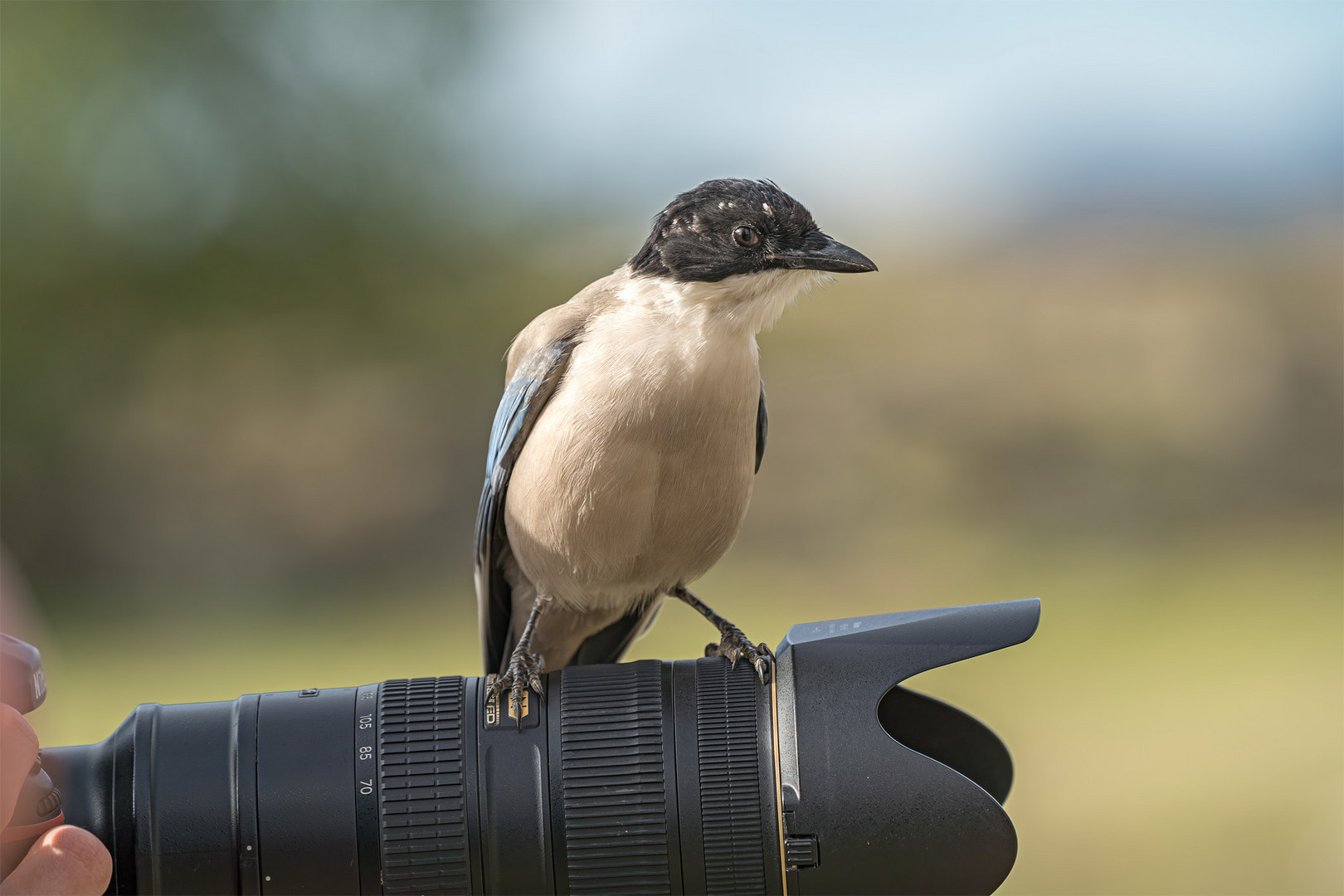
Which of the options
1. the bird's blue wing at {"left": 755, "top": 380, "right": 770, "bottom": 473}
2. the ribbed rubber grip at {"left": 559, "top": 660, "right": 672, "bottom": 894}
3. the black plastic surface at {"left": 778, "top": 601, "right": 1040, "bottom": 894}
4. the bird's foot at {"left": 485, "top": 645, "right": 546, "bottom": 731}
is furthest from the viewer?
the bird's blue wing at {"left": 755, "top": 380, "right": 770, "bottom": 473}

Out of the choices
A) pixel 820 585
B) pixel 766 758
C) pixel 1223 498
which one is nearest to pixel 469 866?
pixel 766 758

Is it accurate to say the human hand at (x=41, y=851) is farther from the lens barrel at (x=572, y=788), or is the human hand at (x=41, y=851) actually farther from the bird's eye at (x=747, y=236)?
the bird's eye at (x=747, y=236)

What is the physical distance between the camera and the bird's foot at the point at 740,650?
170 cm

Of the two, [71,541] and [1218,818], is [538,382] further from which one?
[71,541]

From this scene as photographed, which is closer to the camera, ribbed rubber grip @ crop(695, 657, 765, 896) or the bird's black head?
ribbed rubber grip @ crop(695, 657, 765, 896)

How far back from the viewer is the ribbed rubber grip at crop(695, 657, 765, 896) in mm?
1551

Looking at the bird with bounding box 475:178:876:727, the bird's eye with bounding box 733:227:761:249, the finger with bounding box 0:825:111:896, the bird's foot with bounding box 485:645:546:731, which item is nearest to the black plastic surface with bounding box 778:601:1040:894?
the bird with bounding box 475:178:876:727

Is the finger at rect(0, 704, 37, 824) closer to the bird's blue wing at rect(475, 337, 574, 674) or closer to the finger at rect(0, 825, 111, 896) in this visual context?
the finger at rect(0, 825, 111, 896)

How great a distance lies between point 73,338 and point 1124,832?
25.6ft

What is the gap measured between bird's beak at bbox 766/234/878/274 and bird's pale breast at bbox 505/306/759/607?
17 centimetres

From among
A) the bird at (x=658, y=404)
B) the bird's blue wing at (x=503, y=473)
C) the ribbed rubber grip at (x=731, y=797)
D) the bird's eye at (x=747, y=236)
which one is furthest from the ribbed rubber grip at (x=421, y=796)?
the bird's eye at (x=747, y=236)

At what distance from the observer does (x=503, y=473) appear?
7.20ft

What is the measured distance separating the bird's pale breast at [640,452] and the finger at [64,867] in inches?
36.6

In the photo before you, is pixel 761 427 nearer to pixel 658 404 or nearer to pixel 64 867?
pixel 658 404
